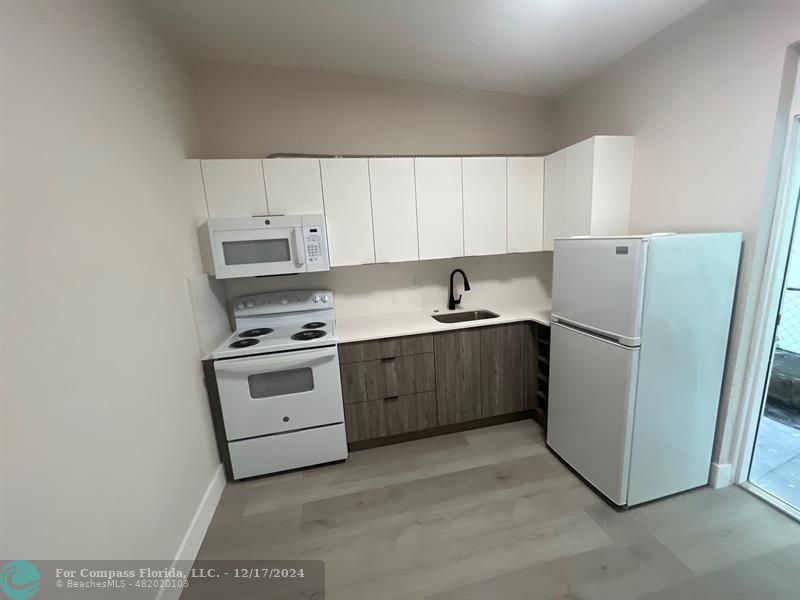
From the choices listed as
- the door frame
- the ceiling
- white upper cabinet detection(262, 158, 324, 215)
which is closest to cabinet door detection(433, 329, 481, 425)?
white upper cabinet detection(262, 158, 324, 215)

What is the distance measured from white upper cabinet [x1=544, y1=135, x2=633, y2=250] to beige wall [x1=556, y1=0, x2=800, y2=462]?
8 cm

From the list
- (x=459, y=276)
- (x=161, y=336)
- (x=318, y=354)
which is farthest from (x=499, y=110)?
(x=161, y=336)

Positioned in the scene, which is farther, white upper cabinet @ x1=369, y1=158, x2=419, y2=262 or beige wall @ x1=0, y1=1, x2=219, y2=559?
white upper cabinet @ x1=369, y1=158, x2=419, y2=262

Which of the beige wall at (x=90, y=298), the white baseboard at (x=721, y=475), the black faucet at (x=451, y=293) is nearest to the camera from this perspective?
the beige wall at (x=90, y=298)

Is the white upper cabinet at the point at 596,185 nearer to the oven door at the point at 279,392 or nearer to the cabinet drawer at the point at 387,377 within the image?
the cabinet drawer at the point at 387,377

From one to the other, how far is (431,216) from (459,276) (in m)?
0.69

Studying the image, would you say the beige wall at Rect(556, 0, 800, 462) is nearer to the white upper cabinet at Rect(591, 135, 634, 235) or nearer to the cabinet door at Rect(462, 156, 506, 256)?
the white upper cabinet at Rect(591, 135, 634, 235)

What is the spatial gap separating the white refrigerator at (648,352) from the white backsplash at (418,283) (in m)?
1.03

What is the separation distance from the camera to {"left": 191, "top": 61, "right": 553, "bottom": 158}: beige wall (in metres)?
2.29

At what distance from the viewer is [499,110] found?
2.74m

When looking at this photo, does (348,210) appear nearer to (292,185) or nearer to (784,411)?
(292,185)

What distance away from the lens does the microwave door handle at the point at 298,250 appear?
2.10 meters

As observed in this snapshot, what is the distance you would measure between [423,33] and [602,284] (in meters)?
1.78

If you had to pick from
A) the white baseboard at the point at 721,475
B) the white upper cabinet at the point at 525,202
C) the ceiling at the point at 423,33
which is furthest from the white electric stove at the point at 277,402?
the white baseboard at the point at 721,475
